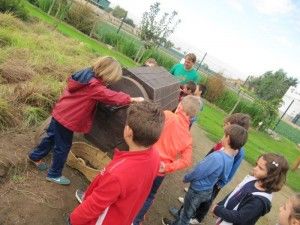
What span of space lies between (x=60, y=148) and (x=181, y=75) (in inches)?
154

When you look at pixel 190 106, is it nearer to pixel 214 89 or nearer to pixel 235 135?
pixel 235 135

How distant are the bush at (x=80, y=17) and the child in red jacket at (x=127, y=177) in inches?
802

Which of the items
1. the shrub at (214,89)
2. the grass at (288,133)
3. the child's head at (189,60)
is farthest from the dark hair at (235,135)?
the grass at (288,133)

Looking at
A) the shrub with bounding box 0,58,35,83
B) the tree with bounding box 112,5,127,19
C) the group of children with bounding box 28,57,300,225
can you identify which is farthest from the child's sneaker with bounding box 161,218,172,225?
the tree with bounding box 112,5,127,19

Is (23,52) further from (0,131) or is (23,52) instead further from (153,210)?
(153,210)

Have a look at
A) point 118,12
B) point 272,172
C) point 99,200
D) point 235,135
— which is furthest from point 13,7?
point 118,12

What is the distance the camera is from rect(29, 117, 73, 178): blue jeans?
13.4 ft

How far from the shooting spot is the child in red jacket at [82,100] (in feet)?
12.7

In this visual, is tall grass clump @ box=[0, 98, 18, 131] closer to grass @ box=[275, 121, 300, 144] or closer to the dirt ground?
the dirt ground

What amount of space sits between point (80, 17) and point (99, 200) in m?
20.7

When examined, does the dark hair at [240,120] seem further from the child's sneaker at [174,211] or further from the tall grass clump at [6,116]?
the tall grass clump at [6,116]

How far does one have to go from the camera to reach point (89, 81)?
3.83 m

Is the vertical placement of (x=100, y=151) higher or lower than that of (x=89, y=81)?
lower

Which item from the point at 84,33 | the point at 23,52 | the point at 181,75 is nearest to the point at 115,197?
the point at 181,75
